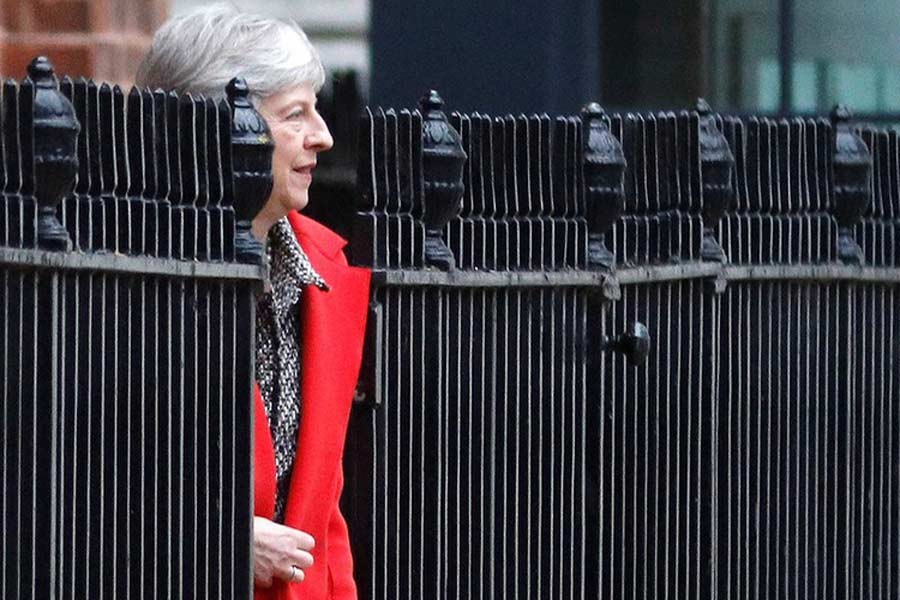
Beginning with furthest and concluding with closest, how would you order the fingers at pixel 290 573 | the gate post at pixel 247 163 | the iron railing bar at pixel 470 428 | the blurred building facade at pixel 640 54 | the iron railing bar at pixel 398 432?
the blurred building facade at pixel 640 54, the iron railing bar at pixel 470 428, the iron railing bar at pixel 398 432, the fingers at pixel 290 573, the gate post at pixel 247 163

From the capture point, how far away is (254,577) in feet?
12.8

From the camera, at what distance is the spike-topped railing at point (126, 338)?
133 inches

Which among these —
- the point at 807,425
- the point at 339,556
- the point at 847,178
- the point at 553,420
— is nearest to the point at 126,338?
the point at 339,556

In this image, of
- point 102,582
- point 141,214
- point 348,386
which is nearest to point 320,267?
→ point 348,386

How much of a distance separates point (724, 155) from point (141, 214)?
1.69 meters

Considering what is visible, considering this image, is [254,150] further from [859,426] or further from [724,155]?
[859,426]

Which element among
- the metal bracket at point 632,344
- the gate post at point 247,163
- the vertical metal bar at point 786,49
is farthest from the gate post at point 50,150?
the vertical metal bar at point 786,49

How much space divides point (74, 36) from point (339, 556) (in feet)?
9.59

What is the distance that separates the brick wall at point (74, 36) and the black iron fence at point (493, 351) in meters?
2.17

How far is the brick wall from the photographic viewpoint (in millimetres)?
6426

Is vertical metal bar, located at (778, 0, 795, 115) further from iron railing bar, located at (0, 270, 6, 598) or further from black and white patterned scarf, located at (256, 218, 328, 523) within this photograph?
iron railing bar, located at (0, 270, 6, 598)

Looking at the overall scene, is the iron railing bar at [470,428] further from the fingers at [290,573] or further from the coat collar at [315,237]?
the fingers at [290,573]

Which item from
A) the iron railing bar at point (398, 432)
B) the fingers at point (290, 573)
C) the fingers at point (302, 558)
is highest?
the iron railing bar at point (398, 432)

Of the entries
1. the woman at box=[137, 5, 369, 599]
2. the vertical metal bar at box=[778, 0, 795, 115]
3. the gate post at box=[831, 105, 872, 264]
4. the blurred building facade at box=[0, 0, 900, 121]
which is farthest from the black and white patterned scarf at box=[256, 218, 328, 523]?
the vertical metal bar at box=[778, 0, 795, 115]
